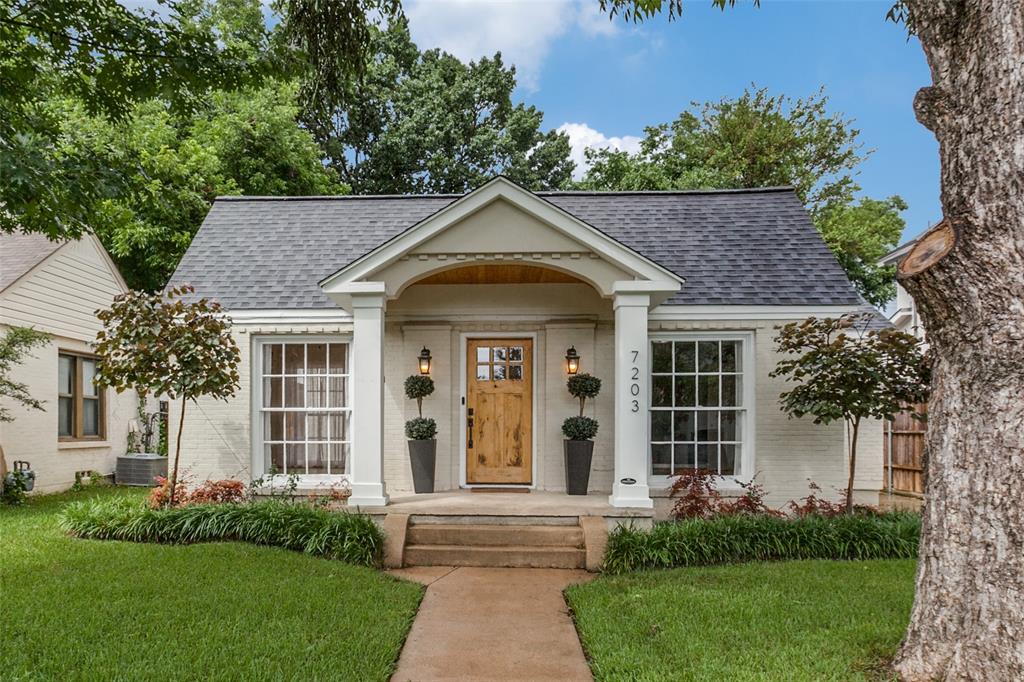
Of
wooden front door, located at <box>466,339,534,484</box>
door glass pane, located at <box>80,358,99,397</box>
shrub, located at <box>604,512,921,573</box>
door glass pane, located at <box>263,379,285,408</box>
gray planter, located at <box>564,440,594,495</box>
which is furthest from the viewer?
door glass pane, located at <box>80,358,99,397</box>

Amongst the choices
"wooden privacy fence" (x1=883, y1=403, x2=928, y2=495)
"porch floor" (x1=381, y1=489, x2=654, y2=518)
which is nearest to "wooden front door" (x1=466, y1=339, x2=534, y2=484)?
"porch floor" (x1=381, y1=489, x2=654, y2=518)

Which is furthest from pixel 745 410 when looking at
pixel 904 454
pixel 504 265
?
pixel 904 454

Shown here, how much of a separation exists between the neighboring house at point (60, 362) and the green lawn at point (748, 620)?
1027 centimetres

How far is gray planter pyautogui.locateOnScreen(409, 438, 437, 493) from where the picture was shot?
28.6ft

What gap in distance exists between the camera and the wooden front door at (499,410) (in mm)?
9250

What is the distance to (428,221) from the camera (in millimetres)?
7469

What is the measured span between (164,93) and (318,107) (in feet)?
4.66

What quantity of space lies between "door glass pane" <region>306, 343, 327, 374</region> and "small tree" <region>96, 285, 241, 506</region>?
4.34 ft

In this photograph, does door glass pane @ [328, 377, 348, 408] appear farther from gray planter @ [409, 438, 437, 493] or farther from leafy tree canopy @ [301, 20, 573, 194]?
leafy tree canopy @ [301, 20, 573, 194]

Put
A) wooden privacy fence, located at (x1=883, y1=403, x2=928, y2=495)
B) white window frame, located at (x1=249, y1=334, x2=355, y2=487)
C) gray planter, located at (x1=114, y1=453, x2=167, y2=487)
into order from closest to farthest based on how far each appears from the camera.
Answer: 1. white window frame, located at (x1=249, y1=334, x2=355, y2=487)
2. wooden privacy fence, located at (x1=883, y1=403, x2=928, y2=495)
3. gray planter, located at (x1=114, y1=453, x2=167, y2=487)

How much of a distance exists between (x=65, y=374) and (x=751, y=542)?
12.4 metres

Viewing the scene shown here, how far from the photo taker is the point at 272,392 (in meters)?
9.16

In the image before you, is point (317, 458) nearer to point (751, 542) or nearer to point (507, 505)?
point (507, 505)

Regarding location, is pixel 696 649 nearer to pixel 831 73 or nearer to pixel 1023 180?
pixel 1023 180
